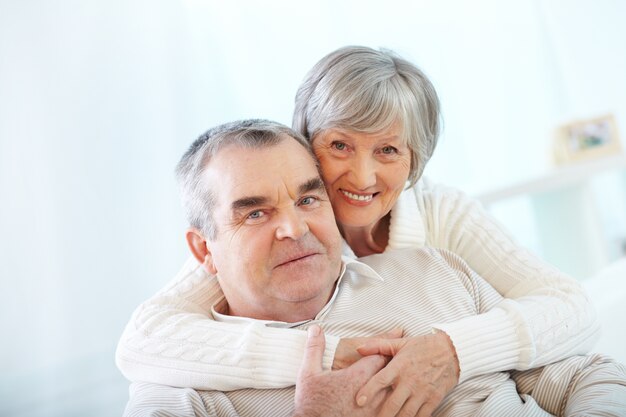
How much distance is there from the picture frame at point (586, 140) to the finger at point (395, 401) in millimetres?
3352

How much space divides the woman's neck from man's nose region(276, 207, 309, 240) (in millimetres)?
422

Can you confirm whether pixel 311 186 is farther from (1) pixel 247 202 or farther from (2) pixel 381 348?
(2) pixel 381 348

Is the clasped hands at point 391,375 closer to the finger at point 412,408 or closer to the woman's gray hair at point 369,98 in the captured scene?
the finger at point 412,408

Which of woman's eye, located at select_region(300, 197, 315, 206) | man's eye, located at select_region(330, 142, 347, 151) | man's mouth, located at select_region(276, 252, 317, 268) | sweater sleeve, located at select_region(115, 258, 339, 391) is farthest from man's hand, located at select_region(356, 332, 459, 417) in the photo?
man's eye, located at select_region(330, 142, 347, 151)

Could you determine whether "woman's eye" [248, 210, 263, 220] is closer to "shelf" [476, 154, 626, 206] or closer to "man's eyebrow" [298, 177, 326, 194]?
"man's eyebrow" [298, 177, 326, 194]

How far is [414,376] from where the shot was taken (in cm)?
131

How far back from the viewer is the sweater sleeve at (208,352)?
1.37 meters

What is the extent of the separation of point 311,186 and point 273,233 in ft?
0.51

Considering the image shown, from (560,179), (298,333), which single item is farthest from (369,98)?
(560,179)

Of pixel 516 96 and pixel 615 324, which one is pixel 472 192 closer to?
pixel 516 96

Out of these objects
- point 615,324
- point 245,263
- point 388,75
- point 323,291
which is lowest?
point 615,324

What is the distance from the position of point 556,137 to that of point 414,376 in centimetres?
341

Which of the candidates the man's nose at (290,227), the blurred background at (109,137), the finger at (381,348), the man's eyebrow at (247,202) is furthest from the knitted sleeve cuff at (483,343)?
the blurred background at (109,137)

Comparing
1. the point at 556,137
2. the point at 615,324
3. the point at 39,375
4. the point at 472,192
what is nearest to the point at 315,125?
the point at 615,324
